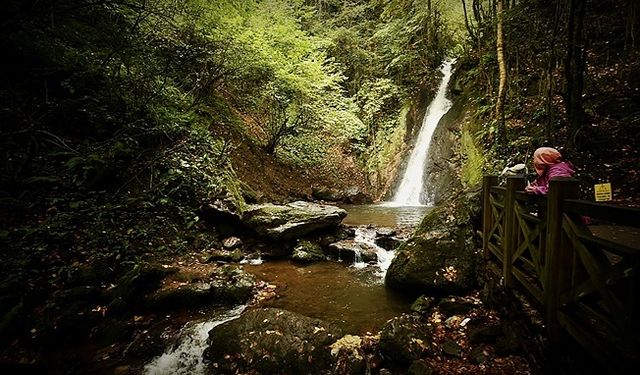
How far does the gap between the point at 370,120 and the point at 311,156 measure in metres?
5.28

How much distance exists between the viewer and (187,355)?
416 cm

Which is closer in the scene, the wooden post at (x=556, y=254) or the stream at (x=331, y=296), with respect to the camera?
the wooden post at (x=556, y=254)

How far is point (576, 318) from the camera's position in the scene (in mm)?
2496

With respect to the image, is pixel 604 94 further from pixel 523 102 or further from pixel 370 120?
pixel 370 120

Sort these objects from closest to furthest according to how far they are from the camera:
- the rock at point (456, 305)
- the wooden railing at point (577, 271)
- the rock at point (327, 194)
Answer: the wooden railing at point (577, 271) < the rock at point (456, 305) < the rock at point (327, 194)

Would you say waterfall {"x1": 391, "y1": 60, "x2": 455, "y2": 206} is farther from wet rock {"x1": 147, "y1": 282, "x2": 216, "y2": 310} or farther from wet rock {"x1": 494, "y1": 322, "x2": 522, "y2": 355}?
wet rock {"x1": 147, "y1": 282, "x2": 216, "y2": 310}

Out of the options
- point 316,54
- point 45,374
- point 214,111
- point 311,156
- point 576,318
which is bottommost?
point 45,374

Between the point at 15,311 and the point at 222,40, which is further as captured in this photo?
the point at 222,40

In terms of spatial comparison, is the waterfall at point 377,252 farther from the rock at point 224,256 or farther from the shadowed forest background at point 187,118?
the shadowed forest background at point 187,118

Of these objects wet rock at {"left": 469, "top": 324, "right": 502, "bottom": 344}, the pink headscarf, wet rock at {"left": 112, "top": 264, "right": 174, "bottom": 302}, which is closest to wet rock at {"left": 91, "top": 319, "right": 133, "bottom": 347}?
wet rock at {"left": 112, "top": 264, "right": 174, "bottom": 302}

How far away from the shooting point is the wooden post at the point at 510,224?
12.3ft

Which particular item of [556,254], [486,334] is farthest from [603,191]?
[486,334]

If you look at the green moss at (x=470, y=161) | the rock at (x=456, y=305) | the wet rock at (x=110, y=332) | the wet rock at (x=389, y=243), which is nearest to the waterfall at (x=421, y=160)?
the green moss at (x=470, y=161)

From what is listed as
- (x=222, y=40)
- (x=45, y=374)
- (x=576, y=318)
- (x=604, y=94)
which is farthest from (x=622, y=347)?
(x=222, y=40)
